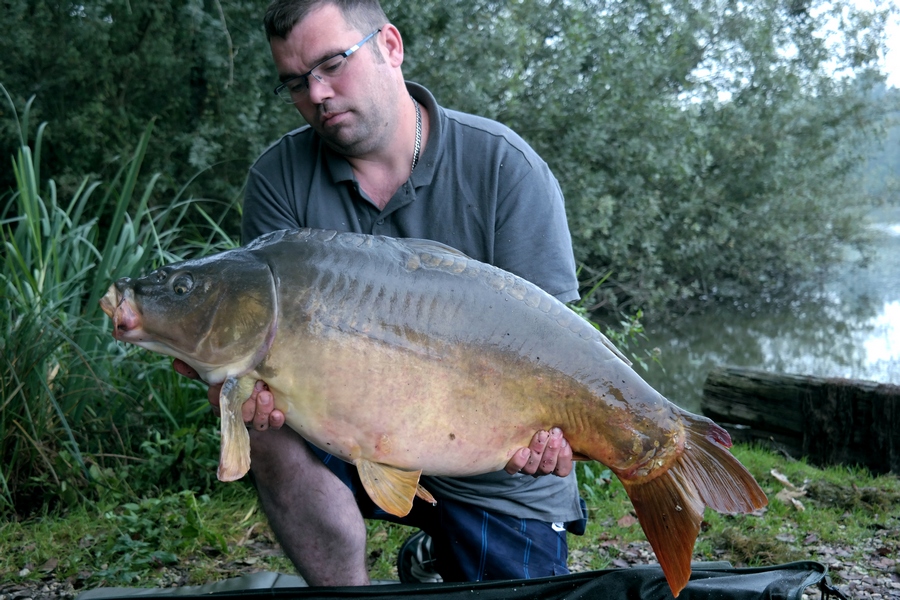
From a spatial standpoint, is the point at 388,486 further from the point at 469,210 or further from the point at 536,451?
the point at 469,210

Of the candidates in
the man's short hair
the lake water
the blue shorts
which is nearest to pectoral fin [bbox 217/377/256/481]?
the blue shorts

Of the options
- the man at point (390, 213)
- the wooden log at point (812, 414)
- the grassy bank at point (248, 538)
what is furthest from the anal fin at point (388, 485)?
the wooden log at point (812, 414)

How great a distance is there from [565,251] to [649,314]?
222 inches

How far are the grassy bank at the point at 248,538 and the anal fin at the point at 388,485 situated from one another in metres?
0.93

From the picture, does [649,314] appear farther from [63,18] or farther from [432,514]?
[432,514]

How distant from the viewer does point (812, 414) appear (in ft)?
11.0

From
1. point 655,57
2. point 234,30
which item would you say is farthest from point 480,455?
point 655,57

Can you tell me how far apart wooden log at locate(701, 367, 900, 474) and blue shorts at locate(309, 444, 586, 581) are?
1827 mm

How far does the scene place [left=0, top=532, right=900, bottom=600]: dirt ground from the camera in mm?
2076

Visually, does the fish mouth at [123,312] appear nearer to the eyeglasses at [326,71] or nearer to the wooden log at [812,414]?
the eyeglasses at [326,71]

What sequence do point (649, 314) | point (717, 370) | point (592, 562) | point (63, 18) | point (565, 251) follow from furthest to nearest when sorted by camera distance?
1. point (649, 314)
2. point (63, 18)
3. point (717, 370)
4. point (592, 562)
5. point (565, 251)

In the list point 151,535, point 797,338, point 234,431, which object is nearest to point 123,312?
point 234,431

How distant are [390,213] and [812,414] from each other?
222 centimetres

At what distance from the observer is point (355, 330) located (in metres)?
1.38
